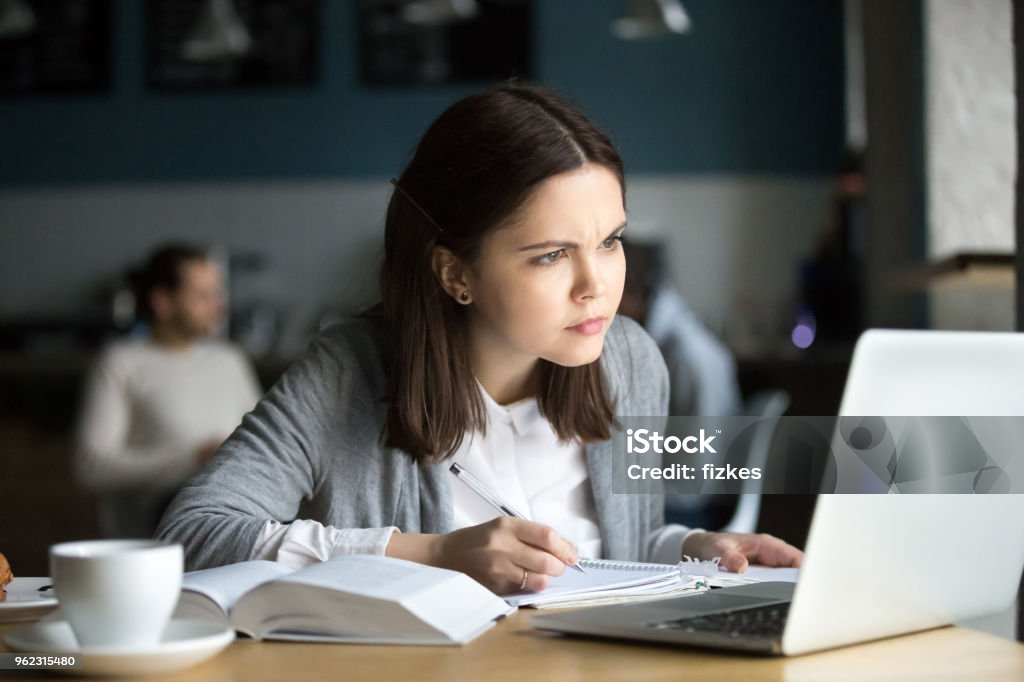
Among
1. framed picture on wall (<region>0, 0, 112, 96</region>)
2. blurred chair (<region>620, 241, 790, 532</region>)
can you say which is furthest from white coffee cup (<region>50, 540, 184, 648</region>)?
framed picture on wall (<region>0, 0, 112, 96</region>)

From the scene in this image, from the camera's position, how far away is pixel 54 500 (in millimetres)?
4512

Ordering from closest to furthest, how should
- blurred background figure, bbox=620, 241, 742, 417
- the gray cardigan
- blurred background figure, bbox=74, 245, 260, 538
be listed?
the gray cardigan
blurred background figure, bbox=620, 241, 742, 417
blurred background figure, bbox=74, 245, 260, 538

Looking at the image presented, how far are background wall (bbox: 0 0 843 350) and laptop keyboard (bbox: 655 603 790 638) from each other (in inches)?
203

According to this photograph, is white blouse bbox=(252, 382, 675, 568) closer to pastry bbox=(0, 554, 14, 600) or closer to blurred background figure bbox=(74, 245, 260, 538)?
pastry bbox=(0, 554, 14, 600)

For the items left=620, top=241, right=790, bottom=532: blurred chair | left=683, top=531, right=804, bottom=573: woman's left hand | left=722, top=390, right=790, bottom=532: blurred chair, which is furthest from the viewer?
left=620, top=241, right=790, bottom=532: blurred chair

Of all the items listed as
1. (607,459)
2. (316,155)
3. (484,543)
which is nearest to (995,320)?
(607,459)

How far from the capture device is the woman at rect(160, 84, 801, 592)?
1.46 m

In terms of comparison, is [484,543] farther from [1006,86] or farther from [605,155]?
[1006,86]

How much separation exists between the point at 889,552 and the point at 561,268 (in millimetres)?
652

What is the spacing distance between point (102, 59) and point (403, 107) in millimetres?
1538

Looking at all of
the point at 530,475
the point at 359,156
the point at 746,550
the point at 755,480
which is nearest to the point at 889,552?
the point at 746,550

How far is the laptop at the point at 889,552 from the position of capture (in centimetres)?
83

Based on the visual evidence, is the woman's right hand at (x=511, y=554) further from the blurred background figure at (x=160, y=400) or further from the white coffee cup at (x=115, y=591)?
the blurred background figure at (x=160, y=400)

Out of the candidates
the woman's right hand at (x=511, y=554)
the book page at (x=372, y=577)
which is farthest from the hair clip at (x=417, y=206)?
the book page at (x=372, y=577)
